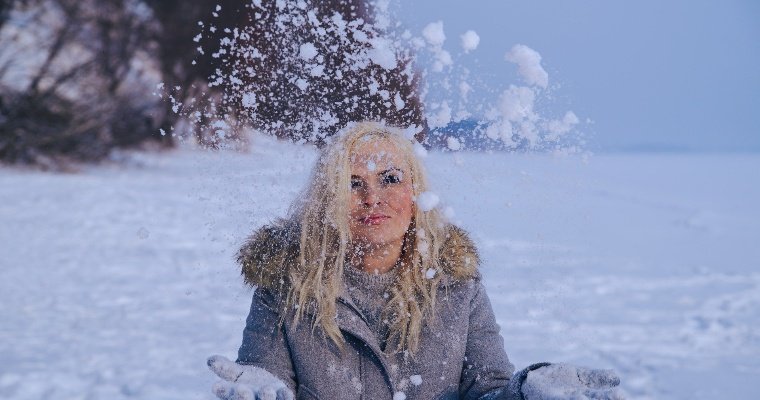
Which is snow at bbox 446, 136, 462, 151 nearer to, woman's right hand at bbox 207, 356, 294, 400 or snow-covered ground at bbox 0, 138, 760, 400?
snow-covered ground at bbox 0, 138, 760, 400

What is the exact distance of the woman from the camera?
147 centimetres

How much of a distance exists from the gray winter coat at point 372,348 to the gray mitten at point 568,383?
5.1 inches

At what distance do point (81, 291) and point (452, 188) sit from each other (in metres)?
3.13

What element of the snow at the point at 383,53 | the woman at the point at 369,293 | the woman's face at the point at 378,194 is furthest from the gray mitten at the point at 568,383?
the snow at the point at 383,53

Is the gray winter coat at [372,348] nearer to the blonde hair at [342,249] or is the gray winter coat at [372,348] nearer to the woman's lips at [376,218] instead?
the blonde hair at [342,249]

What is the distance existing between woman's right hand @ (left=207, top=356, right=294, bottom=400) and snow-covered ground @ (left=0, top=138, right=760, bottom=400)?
37 cm

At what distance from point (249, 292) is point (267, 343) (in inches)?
8.3

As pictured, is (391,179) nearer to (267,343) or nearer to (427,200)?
(427,200)

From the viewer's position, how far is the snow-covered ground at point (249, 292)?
267 centimetres

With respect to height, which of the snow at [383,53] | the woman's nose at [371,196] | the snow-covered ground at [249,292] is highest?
the snow at [383,53]

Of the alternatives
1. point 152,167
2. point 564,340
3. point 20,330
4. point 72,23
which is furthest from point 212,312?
point 72,23

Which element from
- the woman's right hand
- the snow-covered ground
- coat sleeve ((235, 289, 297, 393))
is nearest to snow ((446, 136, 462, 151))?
the snow-covered ground

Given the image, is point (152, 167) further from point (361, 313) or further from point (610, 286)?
point (361, 313)

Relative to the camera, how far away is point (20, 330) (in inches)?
135
